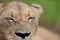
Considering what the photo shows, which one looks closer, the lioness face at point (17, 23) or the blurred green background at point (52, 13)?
the lioness face at point (17, 23)

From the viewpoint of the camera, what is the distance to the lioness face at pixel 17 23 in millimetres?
2555

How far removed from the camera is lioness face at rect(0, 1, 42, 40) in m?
2.55

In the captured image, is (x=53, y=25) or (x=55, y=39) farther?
(x=53, y=25)

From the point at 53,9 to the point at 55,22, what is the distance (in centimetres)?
→ 15

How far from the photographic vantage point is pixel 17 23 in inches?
102

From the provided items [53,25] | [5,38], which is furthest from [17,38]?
[53,25]

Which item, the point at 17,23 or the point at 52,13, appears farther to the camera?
the point at 52,13

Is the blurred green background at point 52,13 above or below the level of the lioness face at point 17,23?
below

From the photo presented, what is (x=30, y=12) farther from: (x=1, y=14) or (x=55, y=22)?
(x=55, y=22)

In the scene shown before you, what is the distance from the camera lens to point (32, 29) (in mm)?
2645

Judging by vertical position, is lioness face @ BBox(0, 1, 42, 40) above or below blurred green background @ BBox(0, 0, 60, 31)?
above

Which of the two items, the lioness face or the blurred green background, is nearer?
the lioness face

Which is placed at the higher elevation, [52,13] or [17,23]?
[17,23]

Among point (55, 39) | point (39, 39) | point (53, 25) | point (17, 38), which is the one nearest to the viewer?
point (17, 38)
